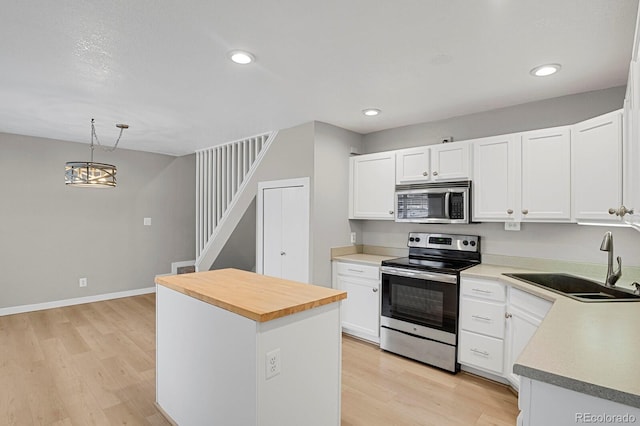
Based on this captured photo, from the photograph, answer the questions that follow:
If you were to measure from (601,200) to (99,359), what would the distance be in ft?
14.8

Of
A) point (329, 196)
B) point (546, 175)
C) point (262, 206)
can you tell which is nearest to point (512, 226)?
point (546, 175)

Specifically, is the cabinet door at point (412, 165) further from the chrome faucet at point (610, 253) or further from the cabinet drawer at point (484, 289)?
the chrome faucet at point (610, 253)

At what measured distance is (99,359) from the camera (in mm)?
3244

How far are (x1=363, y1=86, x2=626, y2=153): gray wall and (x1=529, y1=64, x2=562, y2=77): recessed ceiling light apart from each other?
65 cm

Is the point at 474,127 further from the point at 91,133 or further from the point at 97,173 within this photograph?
the point at 91,133

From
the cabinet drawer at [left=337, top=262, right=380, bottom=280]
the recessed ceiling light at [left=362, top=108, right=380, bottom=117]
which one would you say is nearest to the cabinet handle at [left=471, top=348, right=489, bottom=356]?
the cabinet drawer at [left=337, top=262, right=380, bottom=280]

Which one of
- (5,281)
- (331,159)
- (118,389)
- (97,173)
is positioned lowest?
(118,389)

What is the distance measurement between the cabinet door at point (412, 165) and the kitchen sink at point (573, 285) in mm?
1301

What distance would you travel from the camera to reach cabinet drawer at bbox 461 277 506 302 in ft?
8.98

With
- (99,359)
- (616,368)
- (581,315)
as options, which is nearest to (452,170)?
(581,315)

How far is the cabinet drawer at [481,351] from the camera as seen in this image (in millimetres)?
2754

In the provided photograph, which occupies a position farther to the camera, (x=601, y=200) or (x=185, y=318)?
(x=601, y=200)

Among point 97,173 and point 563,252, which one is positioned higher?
point 97,173

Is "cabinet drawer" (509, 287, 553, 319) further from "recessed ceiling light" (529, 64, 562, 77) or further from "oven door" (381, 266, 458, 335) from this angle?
"recessed ceiling light" (529, 64, 562, 77)
